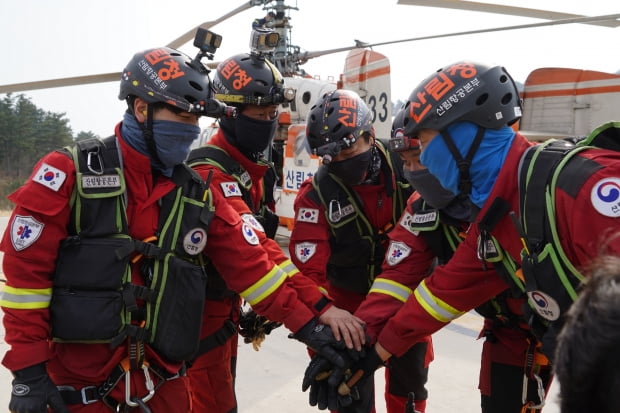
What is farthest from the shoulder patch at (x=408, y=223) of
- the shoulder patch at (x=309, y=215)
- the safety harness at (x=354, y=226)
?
the shoulder patch at (x=309, y=215)

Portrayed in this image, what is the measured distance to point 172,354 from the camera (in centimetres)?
223

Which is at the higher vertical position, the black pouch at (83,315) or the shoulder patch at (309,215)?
the shoulder patch at (309,215)

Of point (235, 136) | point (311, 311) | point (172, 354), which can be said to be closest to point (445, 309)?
point (311, 311)

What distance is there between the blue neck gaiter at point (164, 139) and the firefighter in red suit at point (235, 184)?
0.31 metres

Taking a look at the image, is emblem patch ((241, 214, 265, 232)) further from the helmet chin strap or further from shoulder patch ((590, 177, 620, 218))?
shoulder patch ((590, 177, 620, 218))

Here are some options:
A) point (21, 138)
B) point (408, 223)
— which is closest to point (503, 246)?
point (408, 223)

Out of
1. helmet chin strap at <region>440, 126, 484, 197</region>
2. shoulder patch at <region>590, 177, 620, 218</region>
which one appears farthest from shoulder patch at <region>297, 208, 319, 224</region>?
shoulder patch at <region>590, 177, 620, 218</region>

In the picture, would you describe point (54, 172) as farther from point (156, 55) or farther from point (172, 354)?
point (172, 354)

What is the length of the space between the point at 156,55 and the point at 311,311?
1392 mm

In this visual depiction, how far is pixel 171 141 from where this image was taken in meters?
2.31

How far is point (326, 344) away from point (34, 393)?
125 centimetres

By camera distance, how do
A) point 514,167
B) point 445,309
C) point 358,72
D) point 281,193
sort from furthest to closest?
point 281,193, point 358,72, point 445,309, point 514,167

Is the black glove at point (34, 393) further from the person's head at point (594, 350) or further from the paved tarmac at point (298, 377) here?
the paved tarmac at point (298, 377)

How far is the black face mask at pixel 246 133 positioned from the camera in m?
3.18
